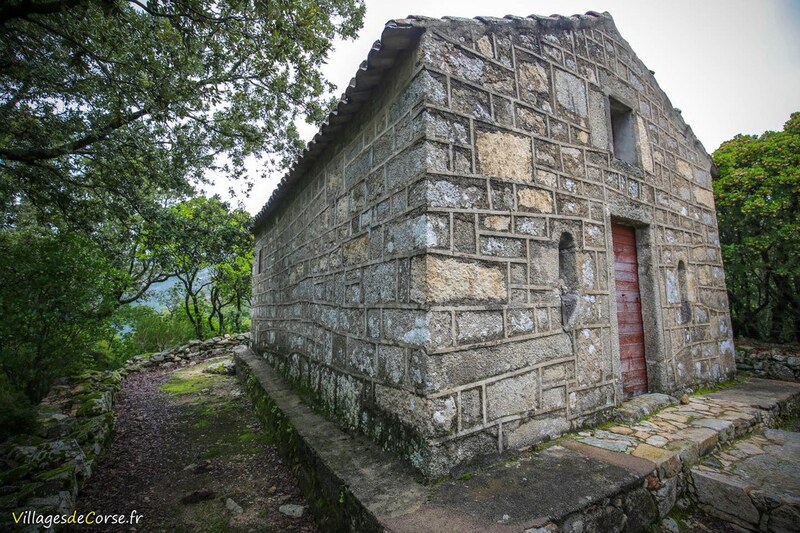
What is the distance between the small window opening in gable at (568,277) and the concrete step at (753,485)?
1518 millimetres

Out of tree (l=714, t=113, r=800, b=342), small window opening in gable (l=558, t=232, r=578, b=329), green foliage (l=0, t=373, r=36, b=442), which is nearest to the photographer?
small window opening in gable (l=558, t=232, r=578, b=329)

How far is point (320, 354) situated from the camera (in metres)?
4.38

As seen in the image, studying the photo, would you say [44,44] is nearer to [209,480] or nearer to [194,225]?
[194,225]

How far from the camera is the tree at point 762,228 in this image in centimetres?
675

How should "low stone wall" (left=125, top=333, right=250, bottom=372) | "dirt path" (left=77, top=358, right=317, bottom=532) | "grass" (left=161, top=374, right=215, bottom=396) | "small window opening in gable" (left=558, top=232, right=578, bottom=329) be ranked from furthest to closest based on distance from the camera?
"low stone wall" (left=125, top=333, right=250, bottom=372) < "grass" (left=161, top=374, right=215, bottom=396) < "small window opening in gable" (left=558, top=232, right=578, bottom=329) < "dirt path" (left=77, top=358, right=317, bottom=532)

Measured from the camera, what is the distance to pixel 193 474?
402 centimetres

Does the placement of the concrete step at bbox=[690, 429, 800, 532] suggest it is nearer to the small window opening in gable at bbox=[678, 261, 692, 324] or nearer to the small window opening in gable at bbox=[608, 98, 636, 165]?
the small window opening in gable at bbox=[678, 261, 692, 324]

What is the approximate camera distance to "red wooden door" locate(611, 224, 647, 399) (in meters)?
4.12

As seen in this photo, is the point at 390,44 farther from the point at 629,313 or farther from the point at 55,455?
the point at 55,455

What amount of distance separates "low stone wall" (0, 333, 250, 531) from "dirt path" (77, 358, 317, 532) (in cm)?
26

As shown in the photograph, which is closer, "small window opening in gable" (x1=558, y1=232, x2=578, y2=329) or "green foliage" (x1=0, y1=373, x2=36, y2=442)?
"small window opening in gable" (x1=558, y1=232, x2=578, y2=329)

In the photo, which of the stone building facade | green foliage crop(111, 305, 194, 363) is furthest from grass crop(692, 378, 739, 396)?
green foliage crop(111, 305, 194, 363)

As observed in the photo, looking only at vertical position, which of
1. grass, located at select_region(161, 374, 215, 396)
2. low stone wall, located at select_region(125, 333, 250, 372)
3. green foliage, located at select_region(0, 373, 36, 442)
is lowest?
grass, located at select_region(161, 374, 215, 396)

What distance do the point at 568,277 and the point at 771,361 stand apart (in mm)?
6210
